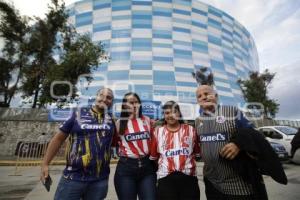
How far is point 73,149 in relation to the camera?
2.51 metres

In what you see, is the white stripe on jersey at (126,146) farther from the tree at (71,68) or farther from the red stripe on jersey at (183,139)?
the tree at (71,68)

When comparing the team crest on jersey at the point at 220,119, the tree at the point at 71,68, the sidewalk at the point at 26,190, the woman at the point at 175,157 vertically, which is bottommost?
the sidewalk at the point at 26,190

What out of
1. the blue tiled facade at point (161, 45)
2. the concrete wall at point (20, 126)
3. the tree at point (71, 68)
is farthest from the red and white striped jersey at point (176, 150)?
the blue tiled facade at point (161, 45)

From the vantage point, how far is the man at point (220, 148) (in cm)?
206

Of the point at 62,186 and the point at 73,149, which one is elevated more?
the point at 73,149

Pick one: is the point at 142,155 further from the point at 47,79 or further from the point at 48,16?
the point at 48,16

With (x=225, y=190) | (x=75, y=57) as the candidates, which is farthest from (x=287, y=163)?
(x=75, y=57)

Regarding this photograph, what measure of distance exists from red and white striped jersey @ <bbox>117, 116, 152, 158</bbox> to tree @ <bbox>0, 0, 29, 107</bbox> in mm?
17143

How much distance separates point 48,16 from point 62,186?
17.8m

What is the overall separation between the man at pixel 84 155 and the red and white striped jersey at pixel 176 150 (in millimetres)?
553

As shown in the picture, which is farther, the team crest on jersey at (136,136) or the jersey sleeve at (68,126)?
the team crest on jersey at (136,136)

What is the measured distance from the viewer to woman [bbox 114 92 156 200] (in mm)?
2678

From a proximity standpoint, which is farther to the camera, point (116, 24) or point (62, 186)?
point (116, 24)

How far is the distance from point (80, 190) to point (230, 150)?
60.0 inches
